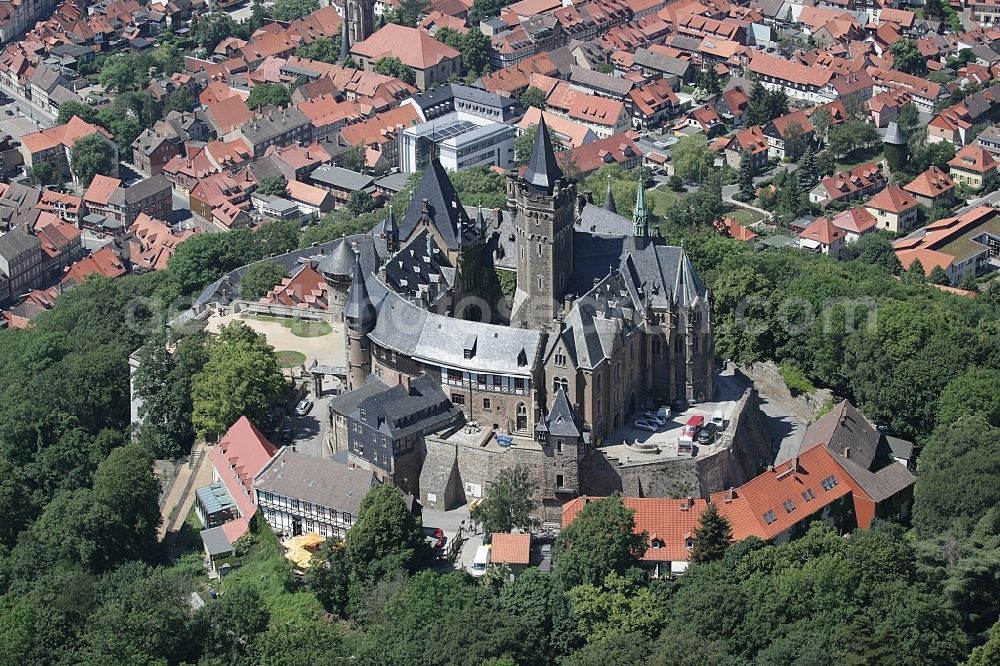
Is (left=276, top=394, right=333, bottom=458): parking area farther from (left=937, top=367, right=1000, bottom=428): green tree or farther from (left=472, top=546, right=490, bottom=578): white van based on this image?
(left=937, top=367, right=1000, bottom=428): green tree

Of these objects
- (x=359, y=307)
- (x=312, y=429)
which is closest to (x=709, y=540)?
(x=359, y=307)

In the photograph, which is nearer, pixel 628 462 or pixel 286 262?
pixel 628 462

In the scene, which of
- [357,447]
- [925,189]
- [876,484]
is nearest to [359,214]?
[925,189]

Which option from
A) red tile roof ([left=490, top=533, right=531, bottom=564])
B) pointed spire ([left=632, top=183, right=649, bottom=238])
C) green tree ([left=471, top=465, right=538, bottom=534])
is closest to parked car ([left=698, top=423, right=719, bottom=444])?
green tree ([left=471, top=465, right=538, bottom=534])

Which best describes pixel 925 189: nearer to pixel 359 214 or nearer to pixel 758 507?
pixel 359 214

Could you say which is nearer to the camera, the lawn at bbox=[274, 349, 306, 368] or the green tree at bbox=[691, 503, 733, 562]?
the green tree at bbox=[691, 503, 733, 562]
